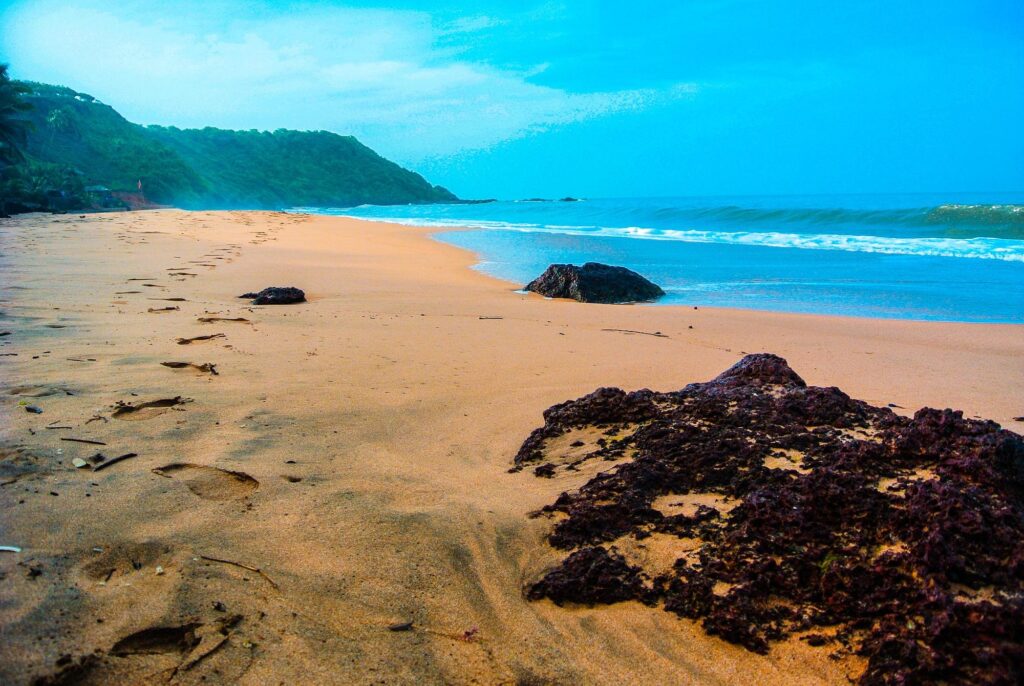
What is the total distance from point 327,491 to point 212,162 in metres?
94.2

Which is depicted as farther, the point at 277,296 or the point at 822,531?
the point at 277,296

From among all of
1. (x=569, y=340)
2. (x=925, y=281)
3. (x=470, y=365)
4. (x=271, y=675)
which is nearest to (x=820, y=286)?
(x=925, y=281)

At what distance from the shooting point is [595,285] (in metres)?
8.94

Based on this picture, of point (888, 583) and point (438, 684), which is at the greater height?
point (888, 583)

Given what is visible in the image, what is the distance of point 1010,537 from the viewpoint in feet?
4.91

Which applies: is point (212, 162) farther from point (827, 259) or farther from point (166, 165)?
point (827, 259)

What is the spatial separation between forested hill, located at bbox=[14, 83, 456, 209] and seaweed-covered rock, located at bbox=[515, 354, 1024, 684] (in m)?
37.8

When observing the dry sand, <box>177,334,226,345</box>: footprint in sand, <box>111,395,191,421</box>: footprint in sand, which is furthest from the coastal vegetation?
<box>111,395,191,421</box>: footprint in sand

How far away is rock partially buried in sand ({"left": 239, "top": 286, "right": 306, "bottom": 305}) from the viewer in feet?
20.5

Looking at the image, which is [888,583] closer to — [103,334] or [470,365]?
[470,365]

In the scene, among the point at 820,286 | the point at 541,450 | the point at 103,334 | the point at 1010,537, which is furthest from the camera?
the point at 820,286

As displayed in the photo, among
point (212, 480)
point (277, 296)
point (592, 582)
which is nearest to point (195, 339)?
point (277, 296)

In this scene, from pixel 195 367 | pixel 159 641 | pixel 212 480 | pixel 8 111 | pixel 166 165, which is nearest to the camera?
pixel 159 641

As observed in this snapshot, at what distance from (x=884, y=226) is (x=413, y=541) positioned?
28948mm
